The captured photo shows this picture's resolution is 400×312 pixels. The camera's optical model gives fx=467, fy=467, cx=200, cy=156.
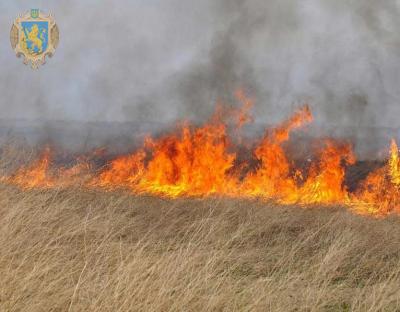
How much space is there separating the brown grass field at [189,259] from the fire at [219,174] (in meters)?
1.24

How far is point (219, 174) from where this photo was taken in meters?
12.7

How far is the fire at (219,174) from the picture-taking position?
35.7ft

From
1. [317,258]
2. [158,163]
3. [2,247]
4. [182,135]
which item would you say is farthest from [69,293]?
[182,135]

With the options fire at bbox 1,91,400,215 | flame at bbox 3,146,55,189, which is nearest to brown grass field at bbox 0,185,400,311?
flame at bbox 3,146,55,189

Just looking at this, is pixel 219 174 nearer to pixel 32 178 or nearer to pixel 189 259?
pixel 32 178

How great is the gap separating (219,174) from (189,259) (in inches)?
317

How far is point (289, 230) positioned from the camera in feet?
27.3

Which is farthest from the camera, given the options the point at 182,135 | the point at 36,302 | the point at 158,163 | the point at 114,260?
the point at 182,135

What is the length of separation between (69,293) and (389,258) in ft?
16.3

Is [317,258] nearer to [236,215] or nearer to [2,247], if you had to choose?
[236,215]

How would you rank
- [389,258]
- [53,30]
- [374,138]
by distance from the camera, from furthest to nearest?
[374,138] → [53,30] → [389,258]

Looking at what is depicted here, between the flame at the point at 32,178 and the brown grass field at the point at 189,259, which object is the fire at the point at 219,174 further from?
the brown grass field at the point at 189,259

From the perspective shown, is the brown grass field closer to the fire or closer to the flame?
the flame

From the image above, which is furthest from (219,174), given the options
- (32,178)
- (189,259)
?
(189,259)
